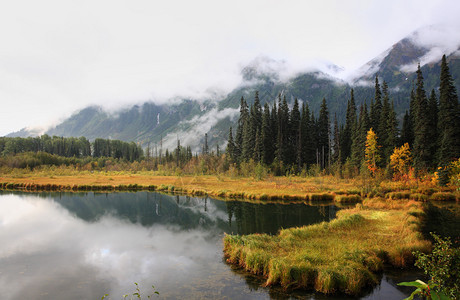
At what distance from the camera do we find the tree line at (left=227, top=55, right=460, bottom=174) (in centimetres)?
5091

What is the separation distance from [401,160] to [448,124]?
12414 millimetres

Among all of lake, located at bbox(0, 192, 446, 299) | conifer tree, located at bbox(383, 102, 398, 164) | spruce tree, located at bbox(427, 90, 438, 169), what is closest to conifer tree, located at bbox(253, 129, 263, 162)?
conifer tree, located at bbox(383, 102, 398, 164)

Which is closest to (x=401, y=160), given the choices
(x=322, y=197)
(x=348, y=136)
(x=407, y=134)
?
(x=407, y=134)

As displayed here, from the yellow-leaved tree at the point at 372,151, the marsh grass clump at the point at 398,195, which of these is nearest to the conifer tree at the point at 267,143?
the yellow-leaved tree at the point at 372,151

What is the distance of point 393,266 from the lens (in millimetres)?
16500

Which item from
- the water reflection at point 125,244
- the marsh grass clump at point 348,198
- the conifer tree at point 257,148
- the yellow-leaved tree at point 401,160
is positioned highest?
the conifer tree at point 257,148

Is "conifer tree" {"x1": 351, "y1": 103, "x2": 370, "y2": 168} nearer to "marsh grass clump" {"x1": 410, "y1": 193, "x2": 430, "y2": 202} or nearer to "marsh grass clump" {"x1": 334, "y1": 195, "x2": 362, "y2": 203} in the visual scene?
"marsh grass clump" {"x1": 410, "y1": 193, "x2": 430, "y2": 202}

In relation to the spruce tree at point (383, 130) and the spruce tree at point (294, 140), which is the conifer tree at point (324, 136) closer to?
the spruce tree at point (294, 140)

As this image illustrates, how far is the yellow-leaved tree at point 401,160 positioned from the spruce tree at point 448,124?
25.2ft

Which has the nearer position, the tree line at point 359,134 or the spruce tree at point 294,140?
the tree line at point 359,134

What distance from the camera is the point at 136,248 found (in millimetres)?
21938

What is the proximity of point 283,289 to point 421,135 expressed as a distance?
55.6m

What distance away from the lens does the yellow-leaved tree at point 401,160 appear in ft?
192

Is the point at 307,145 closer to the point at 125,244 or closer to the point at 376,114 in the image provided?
the point at 376,114
